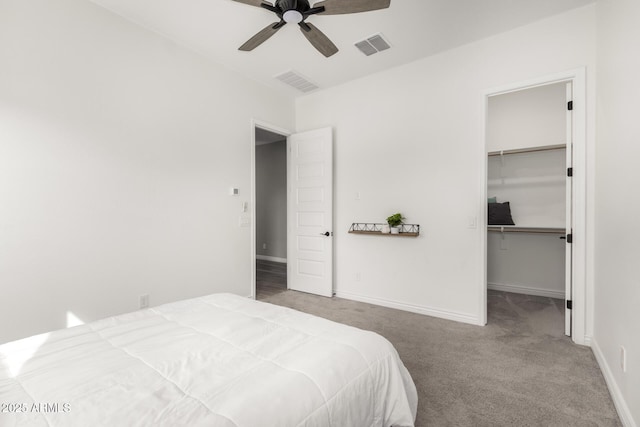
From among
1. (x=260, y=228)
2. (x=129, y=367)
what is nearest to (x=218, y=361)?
(x=129, y=367)

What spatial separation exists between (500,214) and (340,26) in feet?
10.9

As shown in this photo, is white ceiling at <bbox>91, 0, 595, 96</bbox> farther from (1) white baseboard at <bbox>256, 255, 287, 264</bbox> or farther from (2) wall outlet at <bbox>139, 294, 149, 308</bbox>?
(1) white baseboard at <bbox>256, 255, 287, 264</bbox>

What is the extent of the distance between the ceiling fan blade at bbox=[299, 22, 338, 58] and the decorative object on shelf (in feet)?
6.76

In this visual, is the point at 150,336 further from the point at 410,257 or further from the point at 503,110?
the point at 503,110

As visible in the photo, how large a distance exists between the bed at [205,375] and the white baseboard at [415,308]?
1.99 meters

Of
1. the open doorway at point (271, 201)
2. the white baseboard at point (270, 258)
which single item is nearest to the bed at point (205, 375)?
the open doorway at point (271, 201)

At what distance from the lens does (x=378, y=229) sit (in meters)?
3.79

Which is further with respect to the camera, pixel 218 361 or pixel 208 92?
pixel 208 92

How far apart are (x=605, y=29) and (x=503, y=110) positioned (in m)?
2.07

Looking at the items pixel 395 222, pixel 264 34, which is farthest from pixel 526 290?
pixel 264 34

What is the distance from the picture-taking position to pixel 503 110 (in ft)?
14.2

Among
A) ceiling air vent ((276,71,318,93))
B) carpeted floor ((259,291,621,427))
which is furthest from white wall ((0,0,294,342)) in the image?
carpeted floor ((259,291,621,427))

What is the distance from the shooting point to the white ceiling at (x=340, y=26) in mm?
2557

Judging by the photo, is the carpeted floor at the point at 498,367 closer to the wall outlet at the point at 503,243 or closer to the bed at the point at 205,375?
the bed at the point at 205,375
